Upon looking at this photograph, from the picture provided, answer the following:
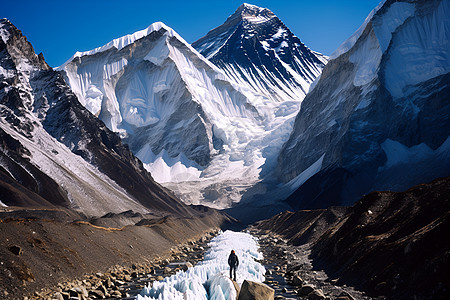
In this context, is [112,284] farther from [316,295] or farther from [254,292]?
[316,295]

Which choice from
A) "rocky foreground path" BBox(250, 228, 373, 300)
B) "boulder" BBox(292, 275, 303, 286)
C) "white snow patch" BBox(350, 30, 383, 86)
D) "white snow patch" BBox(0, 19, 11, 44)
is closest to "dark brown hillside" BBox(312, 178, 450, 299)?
"rocky foreground path" BBox(250, 228, 373, 300)

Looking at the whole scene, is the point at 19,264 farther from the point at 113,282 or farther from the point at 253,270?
the point at 253,270

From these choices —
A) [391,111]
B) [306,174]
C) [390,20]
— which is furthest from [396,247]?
[306,174]

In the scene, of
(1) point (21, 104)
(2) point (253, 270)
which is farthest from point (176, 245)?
(1) point (21, 104)

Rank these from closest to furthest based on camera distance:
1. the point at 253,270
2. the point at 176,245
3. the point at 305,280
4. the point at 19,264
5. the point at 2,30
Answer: the point at 19,264, the point at 305,280, the point at 253,270, the point at 176,245, the point at 2,30

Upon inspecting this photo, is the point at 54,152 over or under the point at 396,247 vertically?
over

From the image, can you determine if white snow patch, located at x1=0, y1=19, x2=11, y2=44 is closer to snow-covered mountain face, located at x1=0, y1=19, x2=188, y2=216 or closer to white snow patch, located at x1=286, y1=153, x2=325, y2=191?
snow-covered mountain face, located at x1=0, y1=19, x2=188, y2=216
